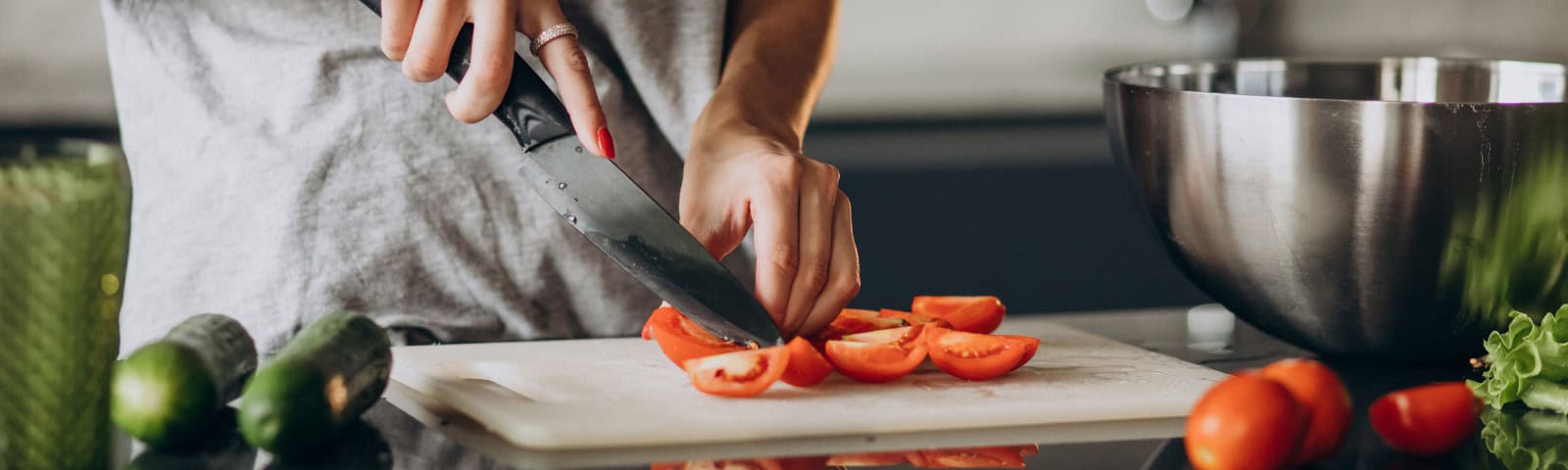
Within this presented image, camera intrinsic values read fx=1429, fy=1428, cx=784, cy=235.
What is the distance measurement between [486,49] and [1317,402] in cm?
68

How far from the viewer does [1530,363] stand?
1.07 meters

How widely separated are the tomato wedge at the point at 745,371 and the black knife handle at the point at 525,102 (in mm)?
270

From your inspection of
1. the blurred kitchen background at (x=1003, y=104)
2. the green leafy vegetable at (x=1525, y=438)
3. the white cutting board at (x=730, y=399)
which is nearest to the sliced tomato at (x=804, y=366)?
the white cutting board at (x=730, y=399)

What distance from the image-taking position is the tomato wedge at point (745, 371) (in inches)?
42.3

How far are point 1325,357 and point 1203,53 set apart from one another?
2.68 meters

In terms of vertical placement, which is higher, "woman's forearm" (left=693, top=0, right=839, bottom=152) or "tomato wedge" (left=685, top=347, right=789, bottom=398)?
"woman's forearm" (left=693, top=0, right=839, bottom=152)

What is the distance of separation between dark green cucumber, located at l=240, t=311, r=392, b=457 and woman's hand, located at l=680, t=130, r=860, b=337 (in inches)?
14.7

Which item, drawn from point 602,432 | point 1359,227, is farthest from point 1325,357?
point 602,432

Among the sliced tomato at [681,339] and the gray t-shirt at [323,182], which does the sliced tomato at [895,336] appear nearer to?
the sliced tomato at [681,339]

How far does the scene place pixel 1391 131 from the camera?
1.09m

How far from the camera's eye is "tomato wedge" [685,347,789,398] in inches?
42.3

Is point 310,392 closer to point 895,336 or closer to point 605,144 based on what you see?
point 605,144

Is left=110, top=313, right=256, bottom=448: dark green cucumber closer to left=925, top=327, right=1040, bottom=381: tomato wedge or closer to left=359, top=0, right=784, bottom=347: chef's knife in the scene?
left=359, top=0, right=784, bottom=347: chef's knife

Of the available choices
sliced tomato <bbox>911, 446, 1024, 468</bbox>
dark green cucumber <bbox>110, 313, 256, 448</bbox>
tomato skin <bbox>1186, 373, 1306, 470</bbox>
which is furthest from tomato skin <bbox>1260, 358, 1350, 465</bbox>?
dark green cucumber <bbox>110, 313, 256, 448</bbox>
